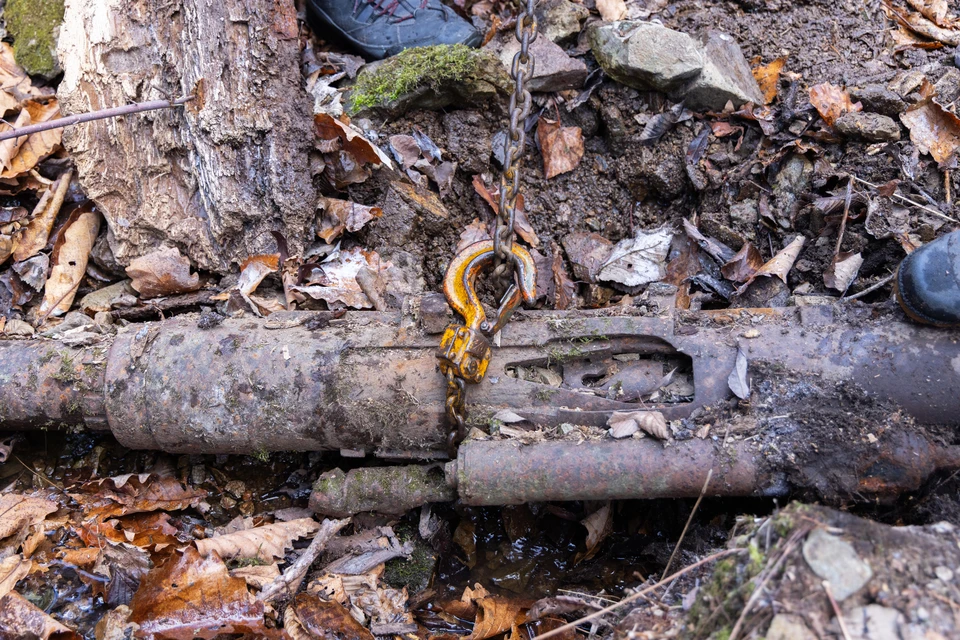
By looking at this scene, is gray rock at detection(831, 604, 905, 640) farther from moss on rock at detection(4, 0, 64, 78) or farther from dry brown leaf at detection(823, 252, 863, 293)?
moss on rock at detection(4, 0, 64, 78)

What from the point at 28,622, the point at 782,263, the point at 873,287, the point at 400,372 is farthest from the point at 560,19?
the point at 28,622

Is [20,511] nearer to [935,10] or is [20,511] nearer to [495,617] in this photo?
[495,617]

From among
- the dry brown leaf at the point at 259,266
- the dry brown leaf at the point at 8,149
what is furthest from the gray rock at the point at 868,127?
the dry brown leaf at the point at 8,149

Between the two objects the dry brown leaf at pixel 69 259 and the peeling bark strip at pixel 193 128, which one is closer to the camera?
the peeling bark strip at pixel 193 128

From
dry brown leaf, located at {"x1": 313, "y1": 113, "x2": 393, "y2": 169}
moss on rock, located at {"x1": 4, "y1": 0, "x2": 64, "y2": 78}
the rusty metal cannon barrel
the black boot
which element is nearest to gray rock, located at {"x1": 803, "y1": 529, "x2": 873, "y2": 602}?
the rusty metal cannon barrel

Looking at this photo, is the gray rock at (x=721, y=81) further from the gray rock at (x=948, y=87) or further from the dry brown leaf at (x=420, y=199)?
the dry brown leaf at (x=420, y=199)
